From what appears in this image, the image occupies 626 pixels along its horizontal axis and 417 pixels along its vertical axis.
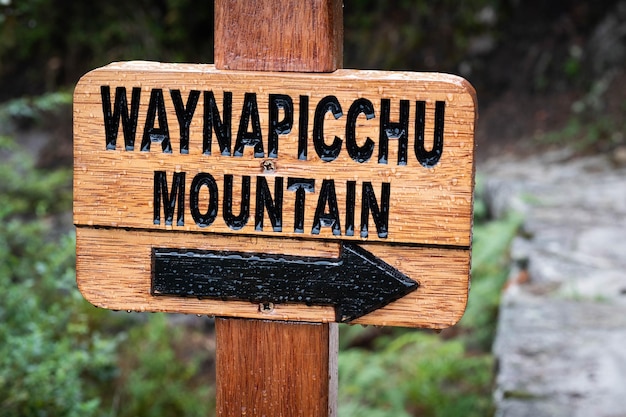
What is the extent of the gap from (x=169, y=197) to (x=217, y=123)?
0.15 m

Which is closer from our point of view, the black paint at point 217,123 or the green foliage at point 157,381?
the black paint at point 217,123

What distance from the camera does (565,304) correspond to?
3.12 m

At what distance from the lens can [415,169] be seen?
1.28 m

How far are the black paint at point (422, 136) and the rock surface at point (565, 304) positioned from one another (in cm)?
122

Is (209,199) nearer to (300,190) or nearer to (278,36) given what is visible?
(300,190)

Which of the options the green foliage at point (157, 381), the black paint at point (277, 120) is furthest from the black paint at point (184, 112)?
the green foliage at point (157, 381)

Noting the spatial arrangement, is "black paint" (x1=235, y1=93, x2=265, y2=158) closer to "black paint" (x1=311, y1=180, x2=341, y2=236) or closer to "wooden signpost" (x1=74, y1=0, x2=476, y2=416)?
"wooden signpost" (x1=74, y1=0, x2=476, y2=416)

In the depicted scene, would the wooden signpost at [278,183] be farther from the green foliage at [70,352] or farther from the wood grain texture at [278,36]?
the green foliage at [70,352]

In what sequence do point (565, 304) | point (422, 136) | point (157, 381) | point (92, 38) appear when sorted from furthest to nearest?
1. point (92, 38)
2. point (157, 381)
3. point (565, 304)
4. point (422, 136)

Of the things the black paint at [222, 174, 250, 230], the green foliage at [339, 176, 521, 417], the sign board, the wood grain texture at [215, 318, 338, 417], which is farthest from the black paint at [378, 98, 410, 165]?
the green foliage at [339, 176, 521, 417]

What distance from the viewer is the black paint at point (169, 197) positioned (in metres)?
1.34

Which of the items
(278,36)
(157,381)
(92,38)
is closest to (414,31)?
(92,38)

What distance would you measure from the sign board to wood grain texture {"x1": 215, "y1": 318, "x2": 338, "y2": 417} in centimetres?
5

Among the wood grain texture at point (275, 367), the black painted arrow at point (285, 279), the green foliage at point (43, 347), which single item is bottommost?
the green foliage at point (43, 347)
